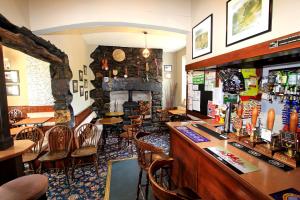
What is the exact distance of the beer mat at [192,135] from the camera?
1.50 metres

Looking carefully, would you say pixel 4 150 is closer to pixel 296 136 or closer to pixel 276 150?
pixel 276 150

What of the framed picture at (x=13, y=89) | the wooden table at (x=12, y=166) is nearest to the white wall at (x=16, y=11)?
the wooden table at (x=12, y=166)

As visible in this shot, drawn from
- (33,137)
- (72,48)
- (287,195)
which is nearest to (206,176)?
(287,195)

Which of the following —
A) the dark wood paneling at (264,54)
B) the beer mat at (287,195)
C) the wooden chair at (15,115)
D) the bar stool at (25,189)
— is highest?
the dark wood paneling at (264,54)

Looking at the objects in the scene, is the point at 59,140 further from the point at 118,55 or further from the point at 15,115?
the point at 118,55

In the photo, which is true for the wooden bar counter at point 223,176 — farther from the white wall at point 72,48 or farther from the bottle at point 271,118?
the white wall at point 72,48

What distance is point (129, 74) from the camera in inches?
240

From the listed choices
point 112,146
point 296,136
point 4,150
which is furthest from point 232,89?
point 112,146

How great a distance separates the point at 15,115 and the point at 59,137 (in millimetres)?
2182

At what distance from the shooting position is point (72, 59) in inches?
154

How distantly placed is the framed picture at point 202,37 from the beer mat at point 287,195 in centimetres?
161

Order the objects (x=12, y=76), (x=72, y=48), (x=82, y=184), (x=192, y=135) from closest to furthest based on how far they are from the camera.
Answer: (x=192, y=135), (x=82, y=184), (x=72, y=48), (x=12, y=76)

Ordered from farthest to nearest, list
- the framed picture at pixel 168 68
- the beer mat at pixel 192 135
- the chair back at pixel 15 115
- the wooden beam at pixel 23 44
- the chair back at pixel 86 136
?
the framed picture at pixel 168 68 < the chair back at pixel 15 115 < the chair back at pixel 86 136 < the wooden beam at pixel 23 44 < the beer mat at pixel 192 135

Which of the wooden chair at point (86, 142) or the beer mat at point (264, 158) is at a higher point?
the beer mat at point (264, 158)
